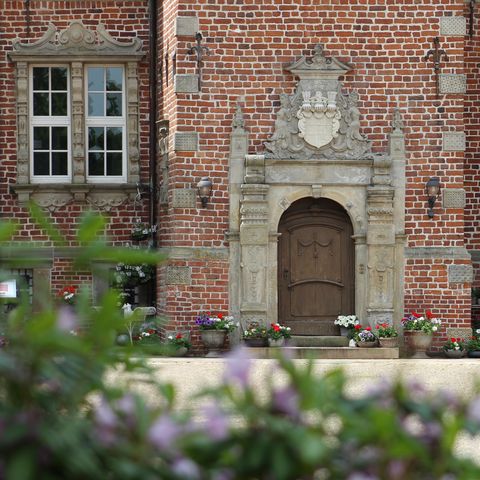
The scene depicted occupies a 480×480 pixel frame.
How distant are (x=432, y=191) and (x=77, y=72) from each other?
5.80 meters

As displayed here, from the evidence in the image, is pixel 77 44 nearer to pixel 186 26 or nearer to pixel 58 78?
pixel 58 78

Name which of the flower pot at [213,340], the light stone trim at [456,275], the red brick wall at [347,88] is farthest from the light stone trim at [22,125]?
the light stone trim at [456,275]

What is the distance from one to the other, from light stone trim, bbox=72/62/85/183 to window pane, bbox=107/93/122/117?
468 mm

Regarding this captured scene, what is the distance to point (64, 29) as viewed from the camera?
64.8 ft

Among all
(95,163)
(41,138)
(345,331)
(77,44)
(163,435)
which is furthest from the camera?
(95,163)

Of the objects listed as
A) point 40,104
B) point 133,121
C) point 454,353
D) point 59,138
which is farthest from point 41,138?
point 454,353

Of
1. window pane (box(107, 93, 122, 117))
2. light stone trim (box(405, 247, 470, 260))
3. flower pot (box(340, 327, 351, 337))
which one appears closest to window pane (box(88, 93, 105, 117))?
window pane (box(107, 93, 122, 117))

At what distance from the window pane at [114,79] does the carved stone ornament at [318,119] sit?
3082 millimetres

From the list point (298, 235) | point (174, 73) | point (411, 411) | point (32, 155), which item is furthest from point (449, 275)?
point (411, 411)

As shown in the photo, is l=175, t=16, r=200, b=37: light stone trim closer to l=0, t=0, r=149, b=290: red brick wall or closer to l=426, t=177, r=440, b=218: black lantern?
l=0, t=0, r=149, b=290: red brick wall

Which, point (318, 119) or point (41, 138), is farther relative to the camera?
point (41, 138)

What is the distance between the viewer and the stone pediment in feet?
64.3

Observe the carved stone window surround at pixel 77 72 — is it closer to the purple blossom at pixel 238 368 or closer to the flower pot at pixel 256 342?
the flower pot at pixel 256 342

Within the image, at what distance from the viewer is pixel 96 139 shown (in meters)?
19.9
